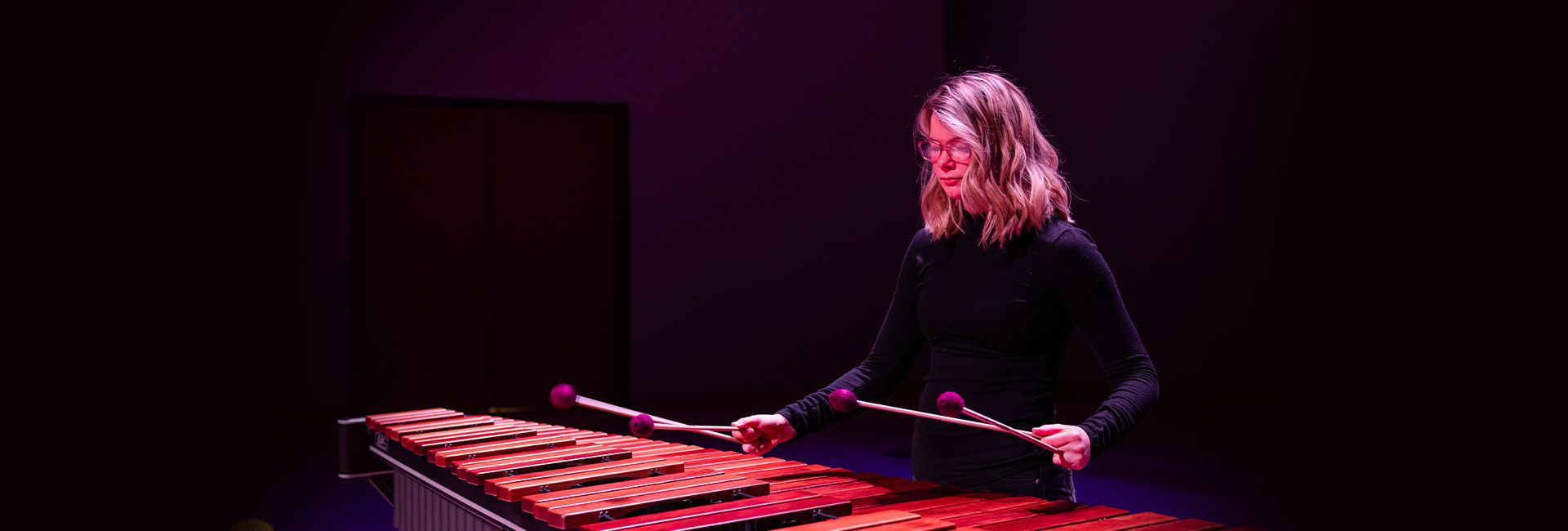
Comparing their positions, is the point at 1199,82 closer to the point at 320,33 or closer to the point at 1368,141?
the point at 1368,141

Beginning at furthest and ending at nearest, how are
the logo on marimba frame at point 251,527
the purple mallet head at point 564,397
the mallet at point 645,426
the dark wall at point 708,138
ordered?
the dark wall at point 708,138 → the logo on marimba frame at point 251,527 → the purple mallet head at point 564,397 → the mallet at point 645,426

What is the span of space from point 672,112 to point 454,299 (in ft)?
5.75

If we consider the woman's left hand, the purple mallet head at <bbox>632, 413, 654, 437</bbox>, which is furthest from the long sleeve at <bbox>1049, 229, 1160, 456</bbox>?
the purple mallet head at <bbox>632, 413, 654, 437</bbox>

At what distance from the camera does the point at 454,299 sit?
7.11 metres

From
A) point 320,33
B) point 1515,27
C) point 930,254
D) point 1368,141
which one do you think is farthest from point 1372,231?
point 320,33

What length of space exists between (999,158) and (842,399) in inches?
17.8

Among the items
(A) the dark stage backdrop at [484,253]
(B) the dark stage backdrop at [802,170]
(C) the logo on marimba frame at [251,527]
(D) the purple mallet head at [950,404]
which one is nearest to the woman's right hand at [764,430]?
(D) the purple mallet head at [950,404]

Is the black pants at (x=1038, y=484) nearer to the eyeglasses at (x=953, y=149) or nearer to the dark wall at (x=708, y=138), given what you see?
the eyeglasses at (x=953, y=149)

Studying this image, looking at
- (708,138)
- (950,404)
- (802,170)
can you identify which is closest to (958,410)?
(950,404)

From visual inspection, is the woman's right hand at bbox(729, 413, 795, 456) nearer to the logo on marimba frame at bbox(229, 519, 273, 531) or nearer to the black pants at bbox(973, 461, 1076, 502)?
the black pants at bbox(973, 461, 1076, 502)

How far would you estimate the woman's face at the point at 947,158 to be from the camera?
1930 mm

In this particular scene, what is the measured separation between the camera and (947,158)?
6.40ft

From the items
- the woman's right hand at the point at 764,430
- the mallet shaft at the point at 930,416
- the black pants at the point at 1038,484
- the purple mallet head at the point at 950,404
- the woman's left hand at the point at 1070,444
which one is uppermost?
the purple mallet head at the point at 950,404

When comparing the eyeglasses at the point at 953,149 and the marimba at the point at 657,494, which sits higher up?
the eyeglasses at the point at 953,149
